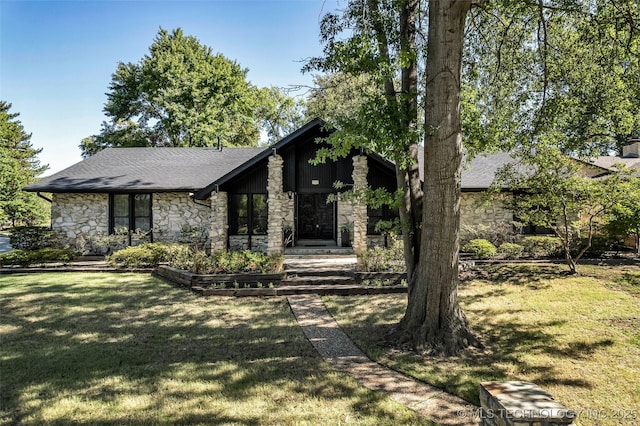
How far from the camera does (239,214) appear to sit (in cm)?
1459

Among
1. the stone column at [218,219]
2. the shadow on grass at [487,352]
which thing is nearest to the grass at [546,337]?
the shadow on grass at [487,352]

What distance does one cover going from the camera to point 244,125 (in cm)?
2969

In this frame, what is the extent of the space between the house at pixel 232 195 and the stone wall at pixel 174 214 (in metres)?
0.04

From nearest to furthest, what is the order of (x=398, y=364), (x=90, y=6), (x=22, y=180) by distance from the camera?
1. (x=398, y=364)
2. (x=90, y=6)
3. (x=22, y=180)

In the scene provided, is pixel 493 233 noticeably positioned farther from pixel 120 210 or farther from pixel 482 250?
pixel 120 210

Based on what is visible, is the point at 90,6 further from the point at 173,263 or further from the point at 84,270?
the point at 84,270

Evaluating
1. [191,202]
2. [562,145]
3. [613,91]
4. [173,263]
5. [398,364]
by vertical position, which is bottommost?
[398,364]

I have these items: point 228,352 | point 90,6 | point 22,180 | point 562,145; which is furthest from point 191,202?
point 22,180

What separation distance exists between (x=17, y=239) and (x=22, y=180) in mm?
11719

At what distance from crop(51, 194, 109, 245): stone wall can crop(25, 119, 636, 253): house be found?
4 centimetres

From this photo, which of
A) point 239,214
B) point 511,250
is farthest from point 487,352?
point 239,214

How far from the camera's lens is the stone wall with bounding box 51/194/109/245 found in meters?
14.9

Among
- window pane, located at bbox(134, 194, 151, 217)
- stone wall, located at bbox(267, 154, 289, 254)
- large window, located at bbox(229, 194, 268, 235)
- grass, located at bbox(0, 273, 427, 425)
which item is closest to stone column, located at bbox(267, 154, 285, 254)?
stone wall, located at bbox(267, 154, 289, 254)

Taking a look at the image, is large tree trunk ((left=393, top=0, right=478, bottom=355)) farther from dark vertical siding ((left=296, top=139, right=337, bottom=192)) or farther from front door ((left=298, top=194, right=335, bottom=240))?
front door ((left=298, top=194, right=335, bottom=240))
